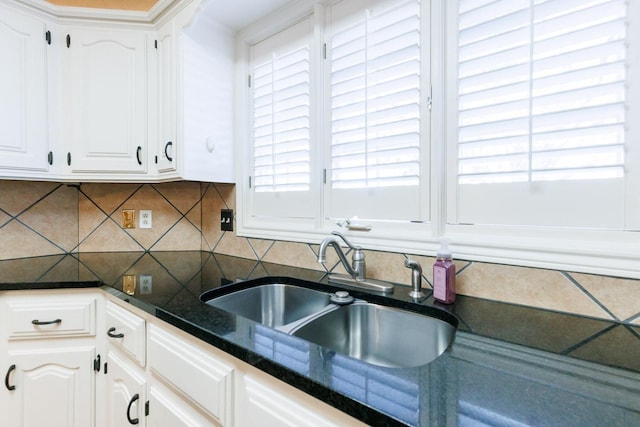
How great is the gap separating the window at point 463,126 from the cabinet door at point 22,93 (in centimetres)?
113

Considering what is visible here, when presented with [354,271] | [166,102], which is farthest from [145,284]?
[166,102]

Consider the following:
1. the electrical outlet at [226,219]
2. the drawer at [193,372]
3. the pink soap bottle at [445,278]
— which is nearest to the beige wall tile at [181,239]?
the electrical outlet at [226,219]

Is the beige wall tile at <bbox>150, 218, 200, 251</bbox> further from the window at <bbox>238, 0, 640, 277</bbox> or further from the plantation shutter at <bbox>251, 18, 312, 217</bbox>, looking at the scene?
the window at <bbox>238, 0, 640, 277</bbox>

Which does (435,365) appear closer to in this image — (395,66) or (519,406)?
(519,406)

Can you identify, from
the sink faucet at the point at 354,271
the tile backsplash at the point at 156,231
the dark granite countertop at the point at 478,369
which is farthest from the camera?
the sink faucet at the point at 354,271

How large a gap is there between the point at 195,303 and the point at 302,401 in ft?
1.78

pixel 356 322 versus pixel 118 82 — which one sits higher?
pixel 118 82

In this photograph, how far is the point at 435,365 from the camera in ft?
2.07

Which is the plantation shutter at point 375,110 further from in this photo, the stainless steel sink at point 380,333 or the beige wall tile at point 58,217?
the beige wall tile at point 58,217

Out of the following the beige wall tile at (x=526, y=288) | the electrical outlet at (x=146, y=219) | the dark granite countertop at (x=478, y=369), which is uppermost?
the electrical outlet at (x=146, y=219)

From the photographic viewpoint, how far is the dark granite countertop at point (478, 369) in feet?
1.60

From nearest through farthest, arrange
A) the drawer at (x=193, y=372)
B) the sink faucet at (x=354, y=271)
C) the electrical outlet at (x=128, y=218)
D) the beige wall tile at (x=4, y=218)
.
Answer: the drawer at (x=193, y=372) < the sink faucet at (x=354, y=271) < the beige wall tile at (x=4, y=218) < the electrical outlet at (x=128, y=218)

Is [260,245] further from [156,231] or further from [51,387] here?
[51,387]

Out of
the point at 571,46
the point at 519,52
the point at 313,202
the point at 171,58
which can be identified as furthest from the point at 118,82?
the point at 571,46
